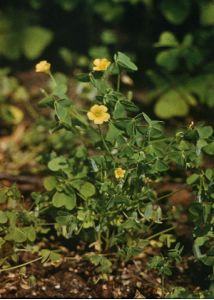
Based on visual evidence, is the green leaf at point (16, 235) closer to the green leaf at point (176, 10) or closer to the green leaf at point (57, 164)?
the green leaf at point (57, 164)

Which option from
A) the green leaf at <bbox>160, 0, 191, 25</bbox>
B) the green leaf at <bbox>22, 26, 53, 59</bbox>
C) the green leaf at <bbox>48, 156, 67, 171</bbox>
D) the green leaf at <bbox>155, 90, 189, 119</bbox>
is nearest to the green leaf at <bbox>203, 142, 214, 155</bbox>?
the green leaf at <bbox>48, 156, 67, 171</bbox>

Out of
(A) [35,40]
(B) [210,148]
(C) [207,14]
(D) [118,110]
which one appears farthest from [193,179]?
(A) [35,40]

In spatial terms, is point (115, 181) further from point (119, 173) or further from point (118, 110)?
point (118, 110)

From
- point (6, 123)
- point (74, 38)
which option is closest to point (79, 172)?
point (6, 123)

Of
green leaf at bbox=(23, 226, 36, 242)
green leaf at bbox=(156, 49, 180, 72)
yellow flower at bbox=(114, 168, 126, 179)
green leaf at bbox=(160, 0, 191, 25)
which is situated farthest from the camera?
green leaf at bbox=(160, 0, 191, 25)

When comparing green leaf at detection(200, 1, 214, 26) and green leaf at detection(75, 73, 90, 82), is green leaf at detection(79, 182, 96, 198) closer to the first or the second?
green leaf at detection(75, 73, 90, 82)
